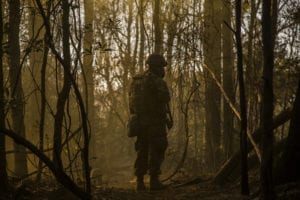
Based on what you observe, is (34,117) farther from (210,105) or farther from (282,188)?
(282,188)

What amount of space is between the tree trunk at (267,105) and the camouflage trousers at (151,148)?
11.3 ft

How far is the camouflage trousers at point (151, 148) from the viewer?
7.21 metres

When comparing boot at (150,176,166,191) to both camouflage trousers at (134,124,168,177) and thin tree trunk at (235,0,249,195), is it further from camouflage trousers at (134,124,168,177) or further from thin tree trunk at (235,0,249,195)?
thin tree trunk at (235,0,249,195)

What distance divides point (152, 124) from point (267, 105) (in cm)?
359

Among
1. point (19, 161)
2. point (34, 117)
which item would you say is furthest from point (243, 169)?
point (34, 117)

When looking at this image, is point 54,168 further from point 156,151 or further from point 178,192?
point 156,151

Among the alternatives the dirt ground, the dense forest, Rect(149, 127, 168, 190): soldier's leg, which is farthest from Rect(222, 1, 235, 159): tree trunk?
the dirt ground

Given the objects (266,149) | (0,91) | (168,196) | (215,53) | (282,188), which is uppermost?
(215,53)

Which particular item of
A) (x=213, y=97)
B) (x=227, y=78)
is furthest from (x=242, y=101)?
(x=213, y=97)

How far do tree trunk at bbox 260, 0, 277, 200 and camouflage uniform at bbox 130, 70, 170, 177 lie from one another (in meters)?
3.35

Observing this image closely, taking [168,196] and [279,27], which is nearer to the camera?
[168,196]

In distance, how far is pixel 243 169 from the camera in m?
4.79

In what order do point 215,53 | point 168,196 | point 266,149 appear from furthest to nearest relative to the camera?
point 215,53
point 168,196
point 266,149

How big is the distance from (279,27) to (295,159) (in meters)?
5.32
